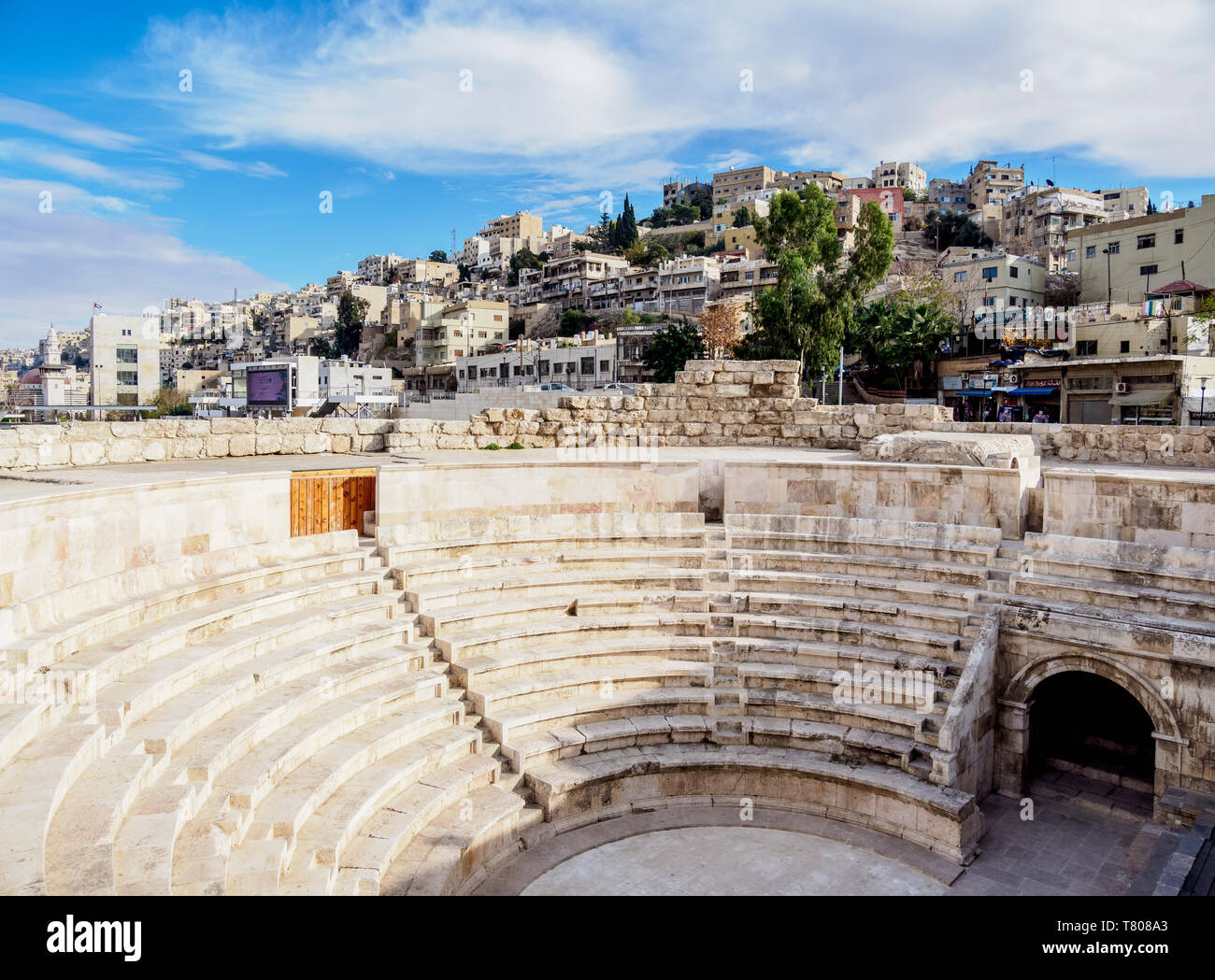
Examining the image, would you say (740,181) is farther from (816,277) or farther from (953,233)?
(816,277)

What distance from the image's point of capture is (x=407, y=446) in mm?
14922

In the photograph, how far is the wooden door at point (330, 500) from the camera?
31.8 feet

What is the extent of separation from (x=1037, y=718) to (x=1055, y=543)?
2.20 metres

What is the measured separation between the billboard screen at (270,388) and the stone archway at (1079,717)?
39.5 meters

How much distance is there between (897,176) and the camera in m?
123

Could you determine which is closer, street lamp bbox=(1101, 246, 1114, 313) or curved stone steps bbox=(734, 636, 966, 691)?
curved stone steps bbox=(734, 636, 966, 691)

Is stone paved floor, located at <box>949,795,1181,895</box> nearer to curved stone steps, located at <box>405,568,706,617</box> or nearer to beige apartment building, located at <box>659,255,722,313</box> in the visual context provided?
curved stone steps, located at <box>405,568,706,617</box>

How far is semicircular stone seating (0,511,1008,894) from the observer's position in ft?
16.9

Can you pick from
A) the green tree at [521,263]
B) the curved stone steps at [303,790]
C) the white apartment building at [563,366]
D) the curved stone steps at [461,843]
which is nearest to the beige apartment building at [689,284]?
the white apartment building at [563,366]

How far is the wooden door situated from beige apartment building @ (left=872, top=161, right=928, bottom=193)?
129 meters

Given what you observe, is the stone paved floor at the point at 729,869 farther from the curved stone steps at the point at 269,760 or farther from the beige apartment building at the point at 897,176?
the beige apartment building at the point at 897,176

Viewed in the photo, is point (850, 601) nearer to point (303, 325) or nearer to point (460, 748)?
point (460, 748)

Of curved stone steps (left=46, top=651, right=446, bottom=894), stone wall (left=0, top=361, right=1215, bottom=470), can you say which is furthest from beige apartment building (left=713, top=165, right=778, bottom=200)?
curved stone steps (left=46, top=651, right=446, bottom=894)

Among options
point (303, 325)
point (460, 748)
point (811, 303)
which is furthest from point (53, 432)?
point (303, 325)
